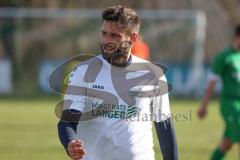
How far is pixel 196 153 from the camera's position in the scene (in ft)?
39.3

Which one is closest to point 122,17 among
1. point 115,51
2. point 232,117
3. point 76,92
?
point 115,51

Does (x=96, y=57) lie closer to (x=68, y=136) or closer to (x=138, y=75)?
(x=138, y=75)

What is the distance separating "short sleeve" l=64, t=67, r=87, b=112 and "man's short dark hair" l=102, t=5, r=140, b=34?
0.40 m

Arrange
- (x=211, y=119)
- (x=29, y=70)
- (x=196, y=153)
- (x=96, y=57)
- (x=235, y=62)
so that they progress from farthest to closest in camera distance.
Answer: (x=29, y=70), (x=211, y=119), (x=196, y=153), (x=235, y=62), (x=96, y=57)

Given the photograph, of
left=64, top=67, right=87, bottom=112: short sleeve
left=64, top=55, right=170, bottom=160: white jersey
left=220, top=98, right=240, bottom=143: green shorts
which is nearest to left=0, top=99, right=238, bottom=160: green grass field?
left=220, top=98, right=240, bottom=143: green shorts

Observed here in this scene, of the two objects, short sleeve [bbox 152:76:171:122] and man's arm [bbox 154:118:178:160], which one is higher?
short sleeve [bbox 152:76:171:122]

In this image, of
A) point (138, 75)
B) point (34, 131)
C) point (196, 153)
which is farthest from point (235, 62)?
point (34, 131)

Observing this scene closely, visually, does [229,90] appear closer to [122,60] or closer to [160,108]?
[160,108]

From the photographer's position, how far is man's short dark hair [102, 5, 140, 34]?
4781 mm

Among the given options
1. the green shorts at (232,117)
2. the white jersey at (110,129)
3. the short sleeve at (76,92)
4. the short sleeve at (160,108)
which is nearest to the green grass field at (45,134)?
the green shorts at (232,117)

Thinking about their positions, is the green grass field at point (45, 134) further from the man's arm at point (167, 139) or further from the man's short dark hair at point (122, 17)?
the man's short dark hair at point (122, 17)

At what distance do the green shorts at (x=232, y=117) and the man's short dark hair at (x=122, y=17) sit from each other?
5.24 m

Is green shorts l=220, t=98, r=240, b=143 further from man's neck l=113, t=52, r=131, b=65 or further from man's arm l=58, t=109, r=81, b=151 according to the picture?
man's arm l=58, t=109, r=81, b=151

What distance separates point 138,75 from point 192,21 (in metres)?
23.3
